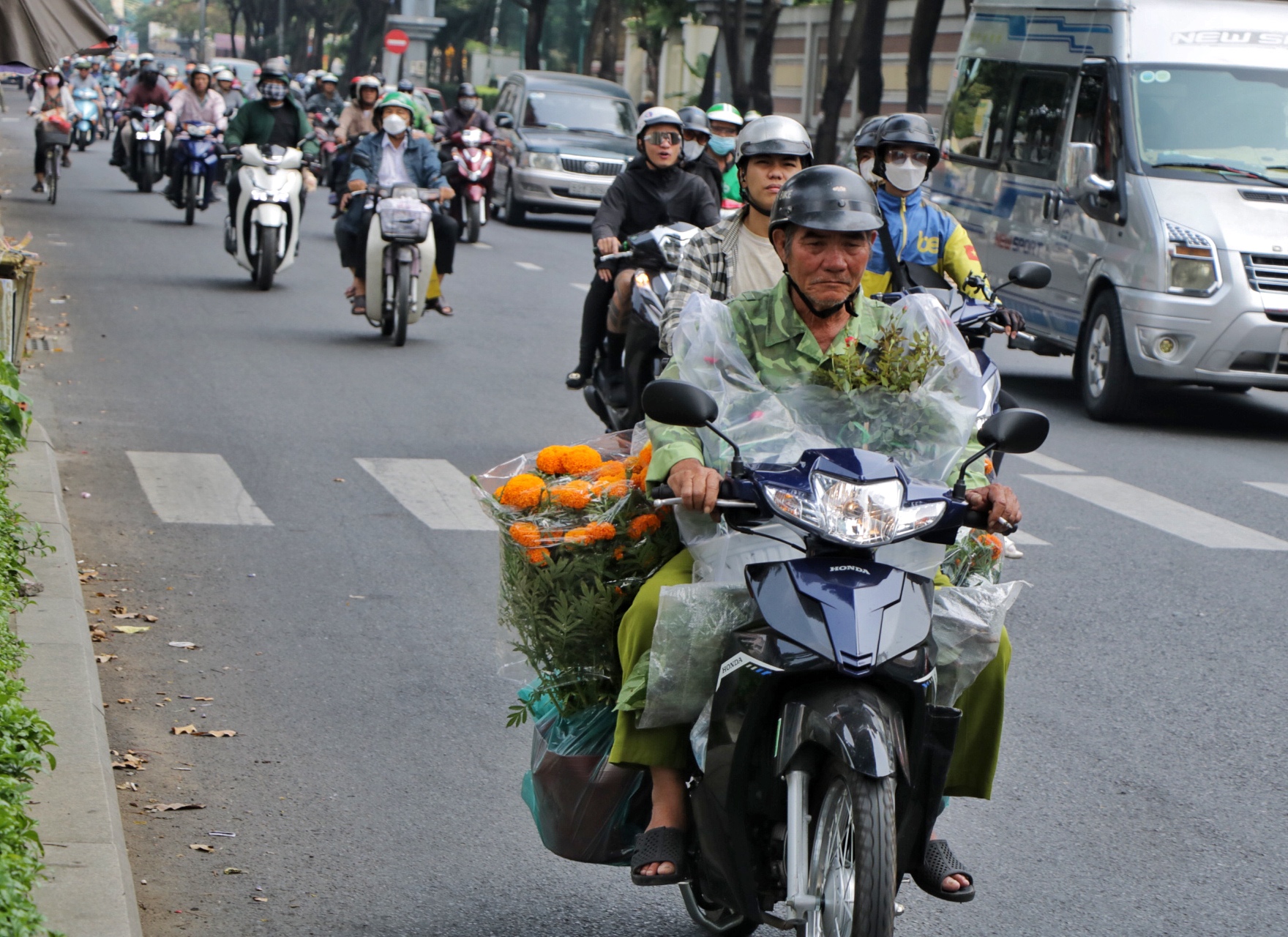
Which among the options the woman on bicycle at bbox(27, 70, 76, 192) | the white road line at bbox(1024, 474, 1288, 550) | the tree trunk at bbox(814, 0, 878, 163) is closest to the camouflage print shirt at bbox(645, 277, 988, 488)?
the white road line at bbox(1024, 474, 1288, 550)

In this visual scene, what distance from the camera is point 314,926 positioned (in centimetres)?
413

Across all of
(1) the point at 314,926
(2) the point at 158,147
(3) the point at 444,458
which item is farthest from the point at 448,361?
(2) the point at 158,147

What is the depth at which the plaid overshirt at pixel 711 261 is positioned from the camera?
19.7ft

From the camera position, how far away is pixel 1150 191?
12586mm

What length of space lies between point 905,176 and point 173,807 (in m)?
3.96

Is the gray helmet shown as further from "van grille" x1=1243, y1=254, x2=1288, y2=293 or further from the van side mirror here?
the van side mirror

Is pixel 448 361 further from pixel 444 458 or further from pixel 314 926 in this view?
pixel 314 926

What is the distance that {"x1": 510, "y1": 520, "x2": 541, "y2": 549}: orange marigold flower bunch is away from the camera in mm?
3916

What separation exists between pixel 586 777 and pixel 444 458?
604cm

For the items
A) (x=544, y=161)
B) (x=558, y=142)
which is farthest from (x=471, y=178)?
(x=558, y=142)

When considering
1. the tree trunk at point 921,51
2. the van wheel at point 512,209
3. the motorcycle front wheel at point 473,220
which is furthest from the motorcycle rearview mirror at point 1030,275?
the tree trunk at point 921,51

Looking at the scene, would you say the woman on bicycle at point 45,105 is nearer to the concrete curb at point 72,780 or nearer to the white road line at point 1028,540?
the white road line at point 1028,540

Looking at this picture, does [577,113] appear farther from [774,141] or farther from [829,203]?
[829,203]

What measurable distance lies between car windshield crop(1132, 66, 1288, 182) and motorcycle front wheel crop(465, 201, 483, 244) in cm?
1197
